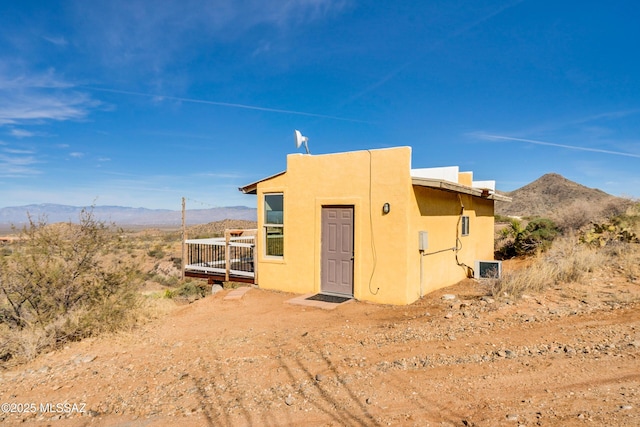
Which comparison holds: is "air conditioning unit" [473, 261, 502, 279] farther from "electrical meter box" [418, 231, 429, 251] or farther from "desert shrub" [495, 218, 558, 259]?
"desert shrub" [495, 218, 558, 259]

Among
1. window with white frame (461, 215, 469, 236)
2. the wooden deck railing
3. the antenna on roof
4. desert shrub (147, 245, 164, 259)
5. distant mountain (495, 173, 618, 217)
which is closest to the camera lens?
the antenna on roof

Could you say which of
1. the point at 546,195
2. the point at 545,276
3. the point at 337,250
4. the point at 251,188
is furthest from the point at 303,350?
the point at 546,195

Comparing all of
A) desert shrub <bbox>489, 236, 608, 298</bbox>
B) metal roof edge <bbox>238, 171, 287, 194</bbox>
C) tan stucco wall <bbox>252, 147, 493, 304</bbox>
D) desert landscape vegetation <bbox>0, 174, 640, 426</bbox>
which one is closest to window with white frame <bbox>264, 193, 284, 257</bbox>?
tan stucco wall <bbox>252, 147, 493, 304</bbox>

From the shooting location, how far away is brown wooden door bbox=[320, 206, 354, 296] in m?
8.59

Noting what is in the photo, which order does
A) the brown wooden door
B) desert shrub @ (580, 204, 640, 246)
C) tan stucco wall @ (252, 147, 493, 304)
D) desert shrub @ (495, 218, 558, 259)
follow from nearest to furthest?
tan stucco wall @ (252, 147, 493, 304), the brown wooden door, desert shrub @ (580, 204, 640, 246), desert shrub @ (495, 218, 558, 259)

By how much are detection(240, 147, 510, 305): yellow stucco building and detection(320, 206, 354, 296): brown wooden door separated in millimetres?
24

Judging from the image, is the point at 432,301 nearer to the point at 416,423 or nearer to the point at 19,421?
the point at 416,423

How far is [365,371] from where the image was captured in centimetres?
442

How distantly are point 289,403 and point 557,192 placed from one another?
53493 mm

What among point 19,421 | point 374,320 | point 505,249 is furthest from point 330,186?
point 505,249

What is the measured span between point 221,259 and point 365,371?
9.05 meters

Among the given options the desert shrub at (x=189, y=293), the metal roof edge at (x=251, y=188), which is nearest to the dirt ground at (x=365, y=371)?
the metal roof edge at (x=251, y=188)

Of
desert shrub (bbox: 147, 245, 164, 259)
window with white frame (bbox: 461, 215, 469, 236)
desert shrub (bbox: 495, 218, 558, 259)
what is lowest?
desert shrub (bbox: 147, 245, 164, 259)

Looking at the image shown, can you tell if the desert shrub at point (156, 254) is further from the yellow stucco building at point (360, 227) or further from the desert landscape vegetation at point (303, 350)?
the yellow stucco building at point (360, 227)
